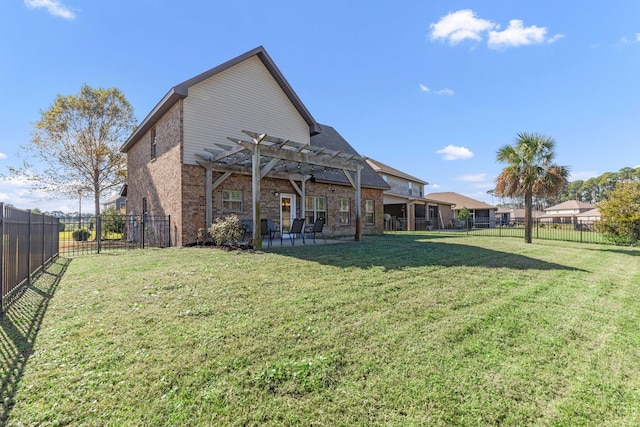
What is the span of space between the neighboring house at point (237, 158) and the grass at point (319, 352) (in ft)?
15.8

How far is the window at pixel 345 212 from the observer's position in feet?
53.8

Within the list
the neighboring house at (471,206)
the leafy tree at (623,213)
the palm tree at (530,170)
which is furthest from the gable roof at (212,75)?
the neighboring house at (471,206)

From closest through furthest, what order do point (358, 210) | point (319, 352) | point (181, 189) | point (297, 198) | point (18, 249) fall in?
point (319, 352) → point (18, 249) → point (181, 189) → point (358, 210) → point (297, 198)

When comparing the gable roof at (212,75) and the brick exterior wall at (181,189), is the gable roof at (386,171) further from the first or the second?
the gable roof at (212,75)

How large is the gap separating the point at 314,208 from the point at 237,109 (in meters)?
5.99

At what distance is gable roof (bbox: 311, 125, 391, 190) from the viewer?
1546 cm

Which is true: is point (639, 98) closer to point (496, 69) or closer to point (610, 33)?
point (610, 33)

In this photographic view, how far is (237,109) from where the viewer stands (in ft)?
40.7

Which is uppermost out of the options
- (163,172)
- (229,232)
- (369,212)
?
(163,172)

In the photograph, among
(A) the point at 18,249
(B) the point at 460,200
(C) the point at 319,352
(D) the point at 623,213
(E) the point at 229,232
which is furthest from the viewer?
(B) the point at 460,200

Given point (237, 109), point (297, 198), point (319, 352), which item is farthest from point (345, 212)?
point (319, 352)

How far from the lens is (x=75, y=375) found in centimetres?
255

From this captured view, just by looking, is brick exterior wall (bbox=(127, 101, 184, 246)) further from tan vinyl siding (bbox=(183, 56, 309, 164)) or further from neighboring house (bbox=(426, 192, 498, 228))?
neighboring house (bbox=(426, 192, 498, 228))

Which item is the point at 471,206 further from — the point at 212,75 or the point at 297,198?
the point at 212,75
